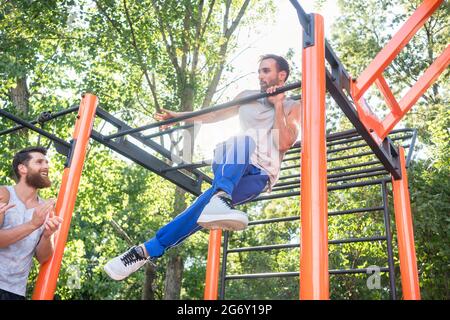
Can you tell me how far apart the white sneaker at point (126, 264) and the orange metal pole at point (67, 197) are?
269mm

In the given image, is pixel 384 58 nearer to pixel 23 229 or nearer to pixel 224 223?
pixel 224 223

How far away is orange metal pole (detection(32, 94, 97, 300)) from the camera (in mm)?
2408

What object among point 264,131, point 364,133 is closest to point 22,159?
point 264,131

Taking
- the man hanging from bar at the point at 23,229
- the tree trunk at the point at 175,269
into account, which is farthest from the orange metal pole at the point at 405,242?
the tree trunk at the point at 175,269

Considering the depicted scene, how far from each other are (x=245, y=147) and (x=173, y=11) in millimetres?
6831

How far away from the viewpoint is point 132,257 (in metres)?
2.62

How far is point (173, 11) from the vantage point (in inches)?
342

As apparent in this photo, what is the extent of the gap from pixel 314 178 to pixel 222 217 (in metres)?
0.49

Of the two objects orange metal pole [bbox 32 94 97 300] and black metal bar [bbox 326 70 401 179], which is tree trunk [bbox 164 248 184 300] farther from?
orange metal pole [bbox 32 94 97 300]

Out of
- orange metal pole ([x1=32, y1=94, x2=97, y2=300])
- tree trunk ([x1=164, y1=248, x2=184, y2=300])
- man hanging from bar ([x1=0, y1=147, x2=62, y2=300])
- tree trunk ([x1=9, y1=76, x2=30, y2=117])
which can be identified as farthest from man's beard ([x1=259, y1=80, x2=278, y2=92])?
tree trunk ([x1=9, y1=76, x2=30, y2=117])

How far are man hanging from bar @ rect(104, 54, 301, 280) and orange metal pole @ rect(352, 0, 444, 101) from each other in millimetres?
401

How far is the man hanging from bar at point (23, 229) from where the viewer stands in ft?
7.48
